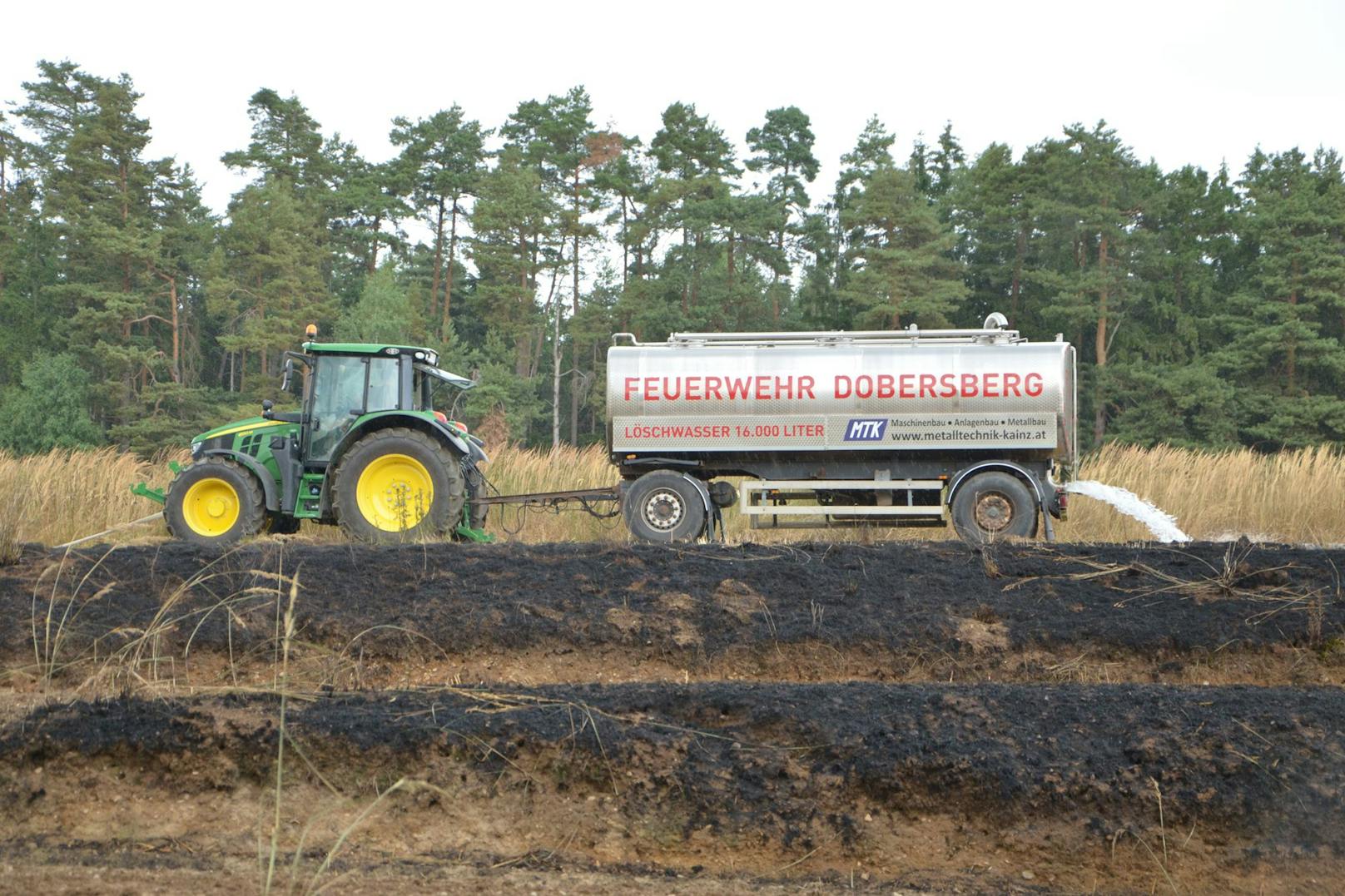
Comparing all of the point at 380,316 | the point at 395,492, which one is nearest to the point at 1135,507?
the point at 395,492

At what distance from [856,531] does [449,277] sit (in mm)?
38968

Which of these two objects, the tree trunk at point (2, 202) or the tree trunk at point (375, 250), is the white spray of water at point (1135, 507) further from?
the tree trunk at point (2, 202)

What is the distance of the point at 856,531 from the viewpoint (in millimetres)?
12836

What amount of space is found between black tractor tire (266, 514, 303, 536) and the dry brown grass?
597 mm

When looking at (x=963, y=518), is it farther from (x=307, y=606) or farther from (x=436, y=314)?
(x=436, y=314)

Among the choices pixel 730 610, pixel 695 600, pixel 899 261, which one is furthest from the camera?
pixel 899 261

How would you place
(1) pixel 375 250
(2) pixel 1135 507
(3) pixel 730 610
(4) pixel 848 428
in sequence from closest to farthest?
(3) pixel 730 610, (4) pixel 848 428, (2) pixel 1135 507, (1) pixel 375 250

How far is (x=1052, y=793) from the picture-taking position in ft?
16.2

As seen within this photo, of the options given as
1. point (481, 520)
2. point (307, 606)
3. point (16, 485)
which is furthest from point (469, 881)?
point (16, 485)

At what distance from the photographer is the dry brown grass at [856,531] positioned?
14.0 metres

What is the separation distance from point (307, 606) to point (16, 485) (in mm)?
7818

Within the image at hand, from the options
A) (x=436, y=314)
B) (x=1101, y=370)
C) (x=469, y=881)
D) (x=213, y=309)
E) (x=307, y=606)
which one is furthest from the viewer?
(x=436, y=314)

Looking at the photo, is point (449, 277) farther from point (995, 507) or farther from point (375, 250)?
point (995, 507)

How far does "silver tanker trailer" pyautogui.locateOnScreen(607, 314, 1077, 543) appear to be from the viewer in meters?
12.7
